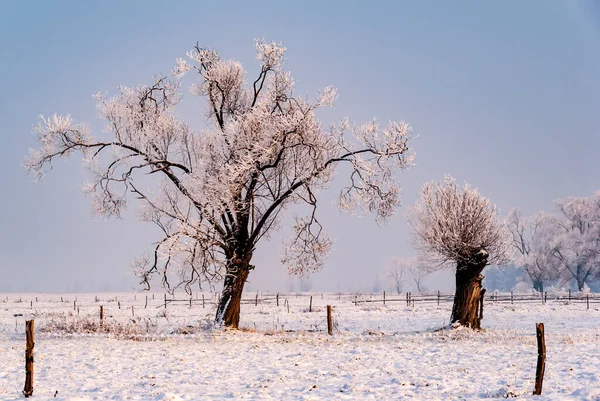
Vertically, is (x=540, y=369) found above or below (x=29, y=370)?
above

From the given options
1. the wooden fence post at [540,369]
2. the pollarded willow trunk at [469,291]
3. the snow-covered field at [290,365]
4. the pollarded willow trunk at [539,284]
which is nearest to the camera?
the wooden fence post at [540,369]

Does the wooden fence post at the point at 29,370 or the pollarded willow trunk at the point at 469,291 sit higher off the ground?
the pollarded willow trunk at the point at 469,291

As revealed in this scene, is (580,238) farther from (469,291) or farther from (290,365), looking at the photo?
(290,365)

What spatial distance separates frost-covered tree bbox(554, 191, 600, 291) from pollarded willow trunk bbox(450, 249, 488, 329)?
51.5 metres

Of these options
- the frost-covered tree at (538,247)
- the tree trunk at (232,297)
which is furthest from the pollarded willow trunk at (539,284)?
the tree trunk at (232,297)

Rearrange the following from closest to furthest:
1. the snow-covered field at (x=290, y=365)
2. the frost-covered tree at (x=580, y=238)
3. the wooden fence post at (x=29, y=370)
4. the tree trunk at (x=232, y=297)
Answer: the wooden fence post at (x=29, y=370) < the snow-covered field at (x=290, y=365) < the tree trunk at (x=232, y=297) < the frost-covered tree at (x=580, y=238)

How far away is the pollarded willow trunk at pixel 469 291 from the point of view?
88.2 feet

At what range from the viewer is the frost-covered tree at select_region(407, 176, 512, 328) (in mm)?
27219

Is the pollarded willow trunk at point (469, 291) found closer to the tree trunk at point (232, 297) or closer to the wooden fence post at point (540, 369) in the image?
the tree trunk at point (232, 297)

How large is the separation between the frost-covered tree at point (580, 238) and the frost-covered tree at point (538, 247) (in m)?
0.93

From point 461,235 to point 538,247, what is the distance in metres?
57.4

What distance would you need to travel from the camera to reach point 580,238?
74.1 metres

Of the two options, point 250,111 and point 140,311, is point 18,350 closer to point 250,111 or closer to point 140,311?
point 250,111

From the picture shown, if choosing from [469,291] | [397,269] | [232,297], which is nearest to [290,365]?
[232,297]
